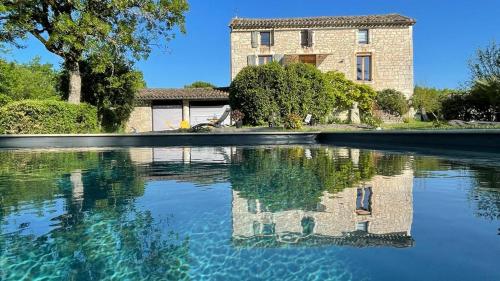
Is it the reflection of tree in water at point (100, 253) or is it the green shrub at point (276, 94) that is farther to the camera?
the green shrub at point (276, 94)

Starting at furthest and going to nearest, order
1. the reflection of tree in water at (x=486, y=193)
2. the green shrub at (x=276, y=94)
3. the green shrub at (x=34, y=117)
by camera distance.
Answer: the green shrub at (x=276, y=94)
the green shrub at (x=34, y=117)
the reflection of tree in water at (x=486, y=193)

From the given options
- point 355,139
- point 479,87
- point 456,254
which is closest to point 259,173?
point 456,254

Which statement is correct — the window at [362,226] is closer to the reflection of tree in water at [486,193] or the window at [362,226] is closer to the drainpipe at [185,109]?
the reflection of tree in water at [486,193]

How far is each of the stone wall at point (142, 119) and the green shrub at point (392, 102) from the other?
14.8 meters

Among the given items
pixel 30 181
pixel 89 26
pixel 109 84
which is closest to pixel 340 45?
pixel 109 84

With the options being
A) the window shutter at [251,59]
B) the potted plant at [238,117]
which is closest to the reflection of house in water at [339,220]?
the potted plant at [238,117]

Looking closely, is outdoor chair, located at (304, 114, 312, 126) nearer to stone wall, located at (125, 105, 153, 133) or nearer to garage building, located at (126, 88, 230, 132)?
garage building, located at (126, 88, 230, 132)

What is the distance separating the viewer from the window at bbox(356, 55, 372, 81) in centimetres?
2888

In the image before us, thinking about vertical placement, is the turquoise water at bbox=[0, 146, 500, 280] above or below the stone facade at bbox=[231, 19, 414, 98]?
below

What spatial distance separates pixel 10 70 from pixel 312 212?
3197cm

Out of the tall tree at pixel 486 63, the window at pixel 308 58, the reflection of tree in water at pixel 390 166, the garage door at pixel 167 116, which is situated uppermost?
the window at pixel 308 58

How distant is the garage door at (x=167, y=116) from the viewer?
2644 cm

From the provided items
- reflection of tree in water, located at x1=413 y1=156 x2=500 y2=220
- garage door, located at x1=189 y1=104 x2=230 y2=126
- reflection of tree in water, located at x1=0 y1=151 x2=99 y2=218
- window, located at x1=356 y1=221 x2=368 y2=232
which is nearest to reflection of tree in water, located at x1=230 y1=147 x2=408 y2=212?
reflection of tree in water, located at x1=413 y1=156 x2=500 y2=220

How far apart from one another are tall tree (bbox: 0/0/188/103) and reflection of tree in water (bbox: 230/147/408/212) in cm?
1126
